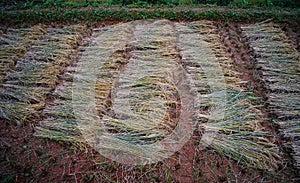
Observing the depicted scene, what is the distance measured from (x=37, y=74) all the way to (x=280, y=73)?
3.94 metres

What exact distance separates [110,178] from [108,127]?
70 cm

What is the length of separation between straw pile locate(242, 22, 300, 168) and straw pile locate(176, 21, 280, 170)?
26cm

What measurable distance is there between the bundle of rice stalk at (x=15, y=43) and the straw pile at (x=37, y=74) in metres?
0.12

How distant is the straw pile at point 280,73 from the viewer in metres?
3.66

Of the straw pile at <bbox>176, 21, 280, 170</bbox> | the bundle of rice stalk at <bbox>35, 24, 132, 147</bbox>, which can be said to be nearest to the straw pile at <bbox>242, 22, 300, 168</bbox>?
the straw pile at <bbox>176, 21, 280, 170</bbox>

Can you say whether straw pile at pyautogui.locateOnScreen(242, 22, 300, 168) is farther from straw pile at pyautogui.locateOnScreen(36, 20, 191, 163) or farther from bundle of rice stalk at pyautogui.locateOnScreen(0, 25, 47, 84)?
bundle of rice stalk at pyautogui.locateOnScreen(0, 25, 47, 84)

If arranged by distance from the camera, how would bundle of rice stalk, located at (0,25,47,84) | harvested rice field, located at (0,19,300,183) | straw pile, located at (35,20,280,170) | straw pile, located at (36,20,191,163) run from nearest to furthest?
harvested rice field, located at (0,19,300,183)
straw pile, located at (35,20,280,170)
straw pile, located at (36,20,191,163)
bundle of rice stalk, located at (0,25,47,84)

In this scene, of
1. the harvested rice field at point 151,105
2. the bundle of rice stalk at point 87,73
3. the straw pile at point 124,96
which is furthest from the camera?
the bundle of rice stalk at point 87,73

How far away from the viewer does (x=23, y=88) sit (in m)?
4.30

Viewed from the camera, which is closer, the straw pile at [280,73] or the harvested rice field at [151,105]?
the harvested rice field at [151,105]

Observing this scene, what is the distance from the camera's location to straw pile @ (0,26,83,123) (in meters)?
4.02

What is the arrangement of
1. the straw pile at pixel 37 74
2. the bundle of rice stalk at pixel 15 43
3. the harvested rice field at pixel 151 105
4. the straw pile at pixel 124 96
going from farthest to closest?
the bundle of rice stalk at pixel 15 43, the straw pile at pixel 37 74, the straw pile at pixel 124 96, the harvested rice field at pixel 151 105

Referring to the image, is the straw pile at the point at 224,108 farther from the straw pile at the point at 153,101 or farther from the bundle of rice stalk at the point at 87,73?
the bundle of rice stalk at the point at 87,73

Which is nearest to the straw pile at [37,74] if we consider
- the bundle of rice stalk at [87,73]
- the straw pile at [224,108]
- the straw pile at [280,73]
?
the bundle of rice stalk at [87,73]
